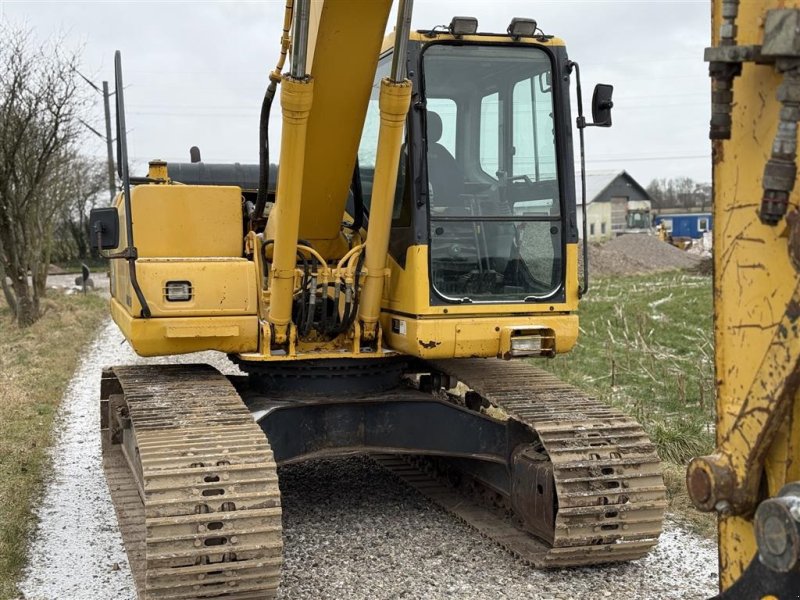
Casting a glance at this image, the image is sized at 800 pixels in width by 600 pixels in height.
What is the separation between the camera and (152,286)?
5266mm

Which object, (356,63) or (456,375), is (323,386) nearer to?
(456,375)

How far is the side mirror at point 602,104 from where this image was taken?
505 cm

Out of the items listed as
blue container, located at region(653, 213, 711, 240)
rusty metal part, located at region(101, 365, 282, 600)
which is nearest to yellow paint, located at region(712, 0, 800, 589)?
rusty metal part, located at region(101, 365, 282, 600)

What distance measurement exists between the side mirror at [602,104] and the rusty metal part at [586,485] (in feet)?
5.11

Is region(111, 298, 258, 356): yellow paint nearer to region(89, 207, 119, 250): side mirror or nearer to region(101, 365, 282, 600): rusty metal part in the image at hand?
region(89, 207, 119, 250): side mirror

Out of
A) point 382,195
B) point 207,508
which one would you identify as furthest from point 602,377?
point 207,508

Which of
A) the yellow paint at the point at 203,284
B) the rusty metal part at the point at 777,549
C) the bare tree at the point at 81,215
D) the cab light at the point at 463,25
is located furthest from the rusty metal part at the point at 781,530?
the bare tree at the point at 81,215

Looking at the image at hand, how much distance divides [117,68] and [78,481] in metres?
3.15

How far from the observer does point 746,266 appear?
2.30 meters

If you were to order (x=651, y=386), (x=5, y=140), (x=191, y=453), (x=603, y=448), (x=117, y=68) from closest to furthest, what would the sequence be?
(x=191, y=453)
(x=603, y=448)
(x=117, y=68)
(x=651, y=386)
(x=5, y=140)

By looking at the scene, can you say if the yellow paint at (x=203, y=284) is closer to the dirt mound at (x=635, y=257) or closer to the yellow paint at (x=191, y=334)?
the yellow paint at (x=191, y=334)

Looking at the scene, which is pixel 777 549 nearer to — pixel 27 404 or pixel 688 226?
pixel 27 404

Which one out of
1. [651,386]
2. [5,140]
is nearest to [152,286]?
[651,386]

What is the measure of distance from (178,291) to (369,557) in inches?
71.3
